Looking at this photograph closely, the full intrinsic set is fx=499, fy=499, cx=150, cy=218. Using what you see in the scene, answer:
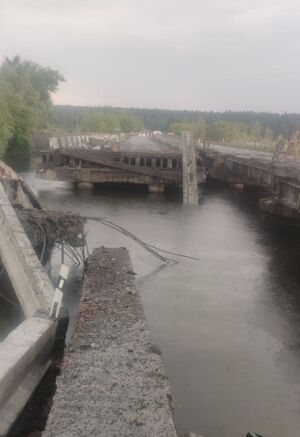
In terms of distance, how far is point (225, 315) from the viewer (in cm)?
1021

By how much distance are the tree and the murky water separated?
132 feet

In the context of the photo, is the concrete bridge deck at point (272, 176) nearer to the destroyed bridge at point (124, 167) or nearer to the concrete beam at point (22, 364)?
the destroyed bridge at point (124, 167)

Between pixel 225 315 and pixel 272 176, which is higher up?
pixel 272 176

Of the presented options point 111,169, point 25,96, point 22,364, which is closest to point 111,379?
point 22,364

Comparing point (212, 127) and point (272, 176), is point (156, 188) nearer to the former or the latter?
point (272, 176)

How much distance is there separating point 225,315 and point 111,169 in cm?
1983

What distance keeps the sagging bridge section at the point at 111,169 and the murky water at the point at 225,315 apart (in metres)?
7.11

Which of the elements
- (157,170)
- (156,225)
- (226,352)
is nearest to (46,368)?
(226,352)

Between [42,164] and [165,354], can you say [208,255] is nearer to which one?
[165,354]

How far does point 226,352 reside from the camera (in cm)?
849

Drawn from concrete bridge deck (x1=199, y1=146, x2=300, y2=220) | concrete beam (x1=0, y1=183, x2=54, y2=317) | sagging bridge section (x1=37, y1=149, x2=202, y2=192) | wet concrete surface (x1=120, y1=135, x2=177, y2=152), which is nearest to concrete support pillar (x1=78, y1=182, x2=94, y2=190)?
sagging bridge section (x1=37, y1=149, x2=202, y2=192)

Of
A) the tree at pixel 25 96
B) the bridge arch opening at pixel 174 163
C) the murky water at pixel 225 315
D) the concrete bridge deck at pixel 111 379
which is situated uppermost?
the tree at pixel 25 96

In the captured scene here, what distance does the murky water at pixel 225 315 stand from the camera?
682 centimetres

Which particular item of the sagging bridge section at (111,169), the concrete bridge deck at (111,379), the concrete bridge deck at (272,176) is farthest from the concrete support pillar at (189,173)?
the concrete bridge deck at (111,379)
